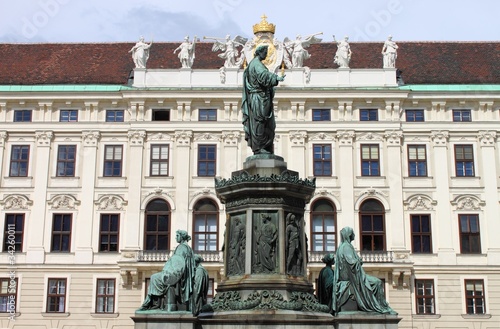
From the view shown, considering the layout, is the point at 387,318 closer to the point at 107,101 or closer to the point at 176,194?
the point at 176,194

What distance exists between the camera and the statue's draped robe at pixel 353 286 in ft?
41.0

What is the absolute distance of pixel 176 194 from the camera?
3619cm

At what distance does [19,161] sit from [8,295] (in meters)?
6.70

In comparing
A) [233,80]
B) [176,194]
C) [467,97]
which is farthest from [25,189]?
[467,97]

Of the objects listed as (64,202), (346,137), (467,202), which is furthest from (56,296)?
(467,202)

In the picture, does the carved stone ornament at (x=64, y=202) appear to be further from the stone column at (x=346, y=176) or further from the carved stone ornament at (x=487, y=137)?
the carved stone ornament at (x=487, y=137)

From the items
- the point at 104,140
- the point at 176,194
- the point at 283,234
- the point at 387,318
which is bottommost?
the point at 387,318

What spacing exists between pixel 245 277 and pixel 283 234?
0.99 metres

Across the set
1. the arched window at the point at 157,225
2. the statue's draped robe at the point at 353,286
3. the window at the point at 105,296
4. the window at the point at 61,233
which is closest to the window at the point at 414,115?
the arched window at the point at 157,225

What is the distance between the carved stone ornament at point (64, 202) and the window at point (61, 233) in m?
0.45

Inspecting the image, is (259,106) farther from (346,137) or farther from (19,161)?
(19,161)

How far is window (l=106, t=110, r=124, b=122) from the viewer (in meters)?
37.5

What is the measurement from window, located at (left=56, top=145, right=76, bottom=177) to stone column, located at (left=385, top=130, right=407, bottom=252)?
15756mm

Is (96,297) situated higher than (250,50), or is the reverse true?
(250,50)
